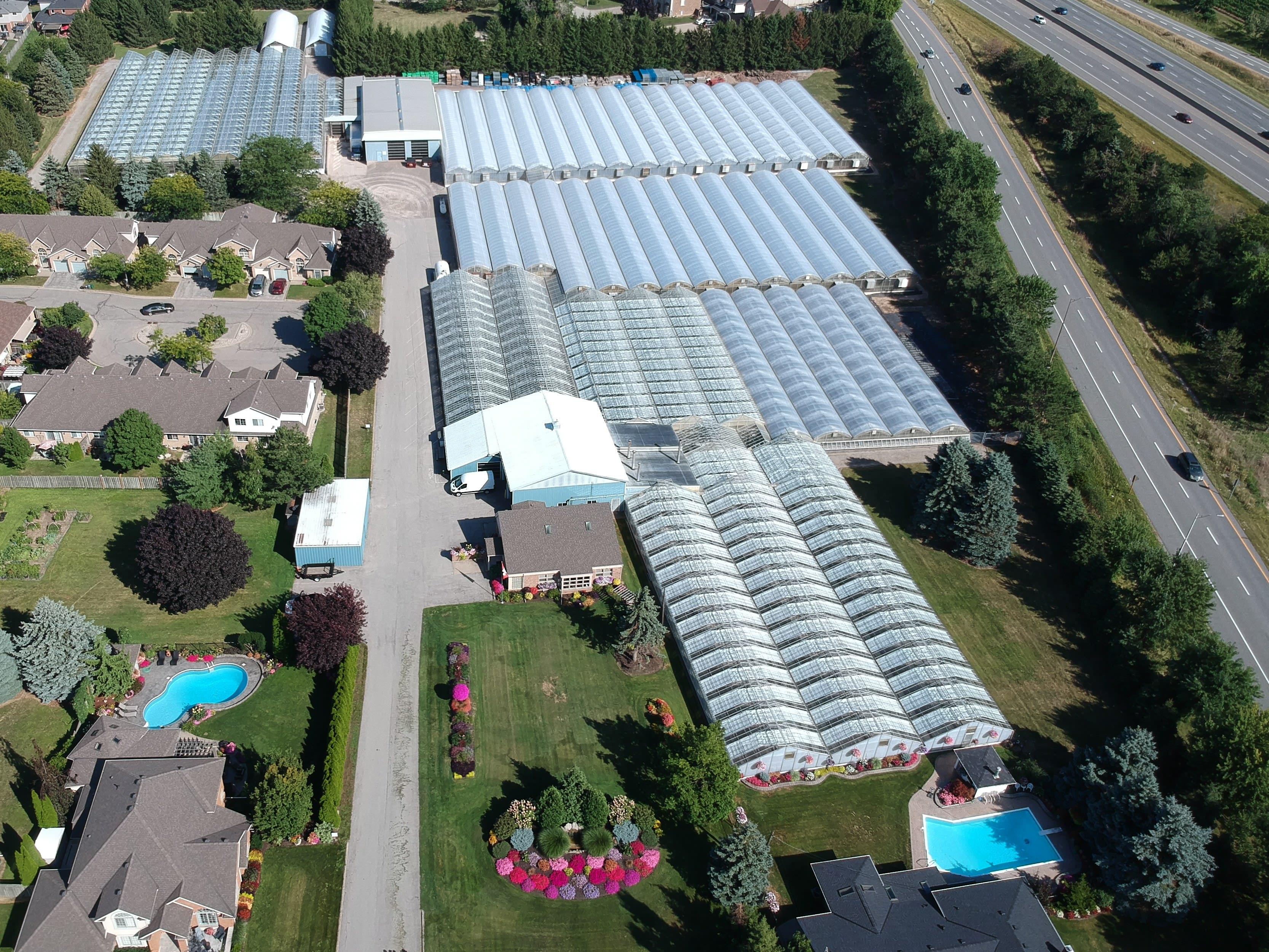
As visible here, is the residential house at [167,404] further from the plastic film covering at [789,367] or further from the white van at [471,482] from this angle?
the plastic film covering at [789,367]

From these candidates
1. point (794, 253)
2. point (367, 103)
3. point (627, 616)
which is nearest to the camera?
point (627, 616)

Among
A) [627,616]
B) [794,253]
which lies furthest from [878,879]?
[794,253]

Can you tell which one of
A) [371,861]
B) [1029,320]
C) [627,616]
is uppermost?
[1029,320]

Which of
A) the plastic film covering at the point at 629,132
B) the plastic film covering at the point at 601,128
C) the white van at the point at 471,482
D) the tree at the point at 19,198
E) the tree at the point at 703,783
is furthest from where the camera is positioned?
the plastic film covering at the point at 629,132

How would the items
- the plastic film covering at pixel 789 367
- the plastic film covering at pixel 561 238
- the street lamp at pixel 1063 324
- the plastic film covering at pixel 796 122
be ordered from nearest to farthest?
the plastic film covering at pixel 789 367
the street lamp at pixel 1063 324
the plastic film covering at pixel 561 238
the plastic film covering at pixel 796 122

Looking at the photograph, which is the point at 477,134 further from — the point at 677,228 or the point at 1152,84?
the point at 1152,84

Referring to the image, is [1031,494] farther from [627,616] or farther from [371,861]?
[371,861]

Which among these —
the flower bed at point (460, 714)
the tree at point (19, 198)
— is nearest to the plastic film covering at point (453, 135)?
the tree at point (19, 198)
